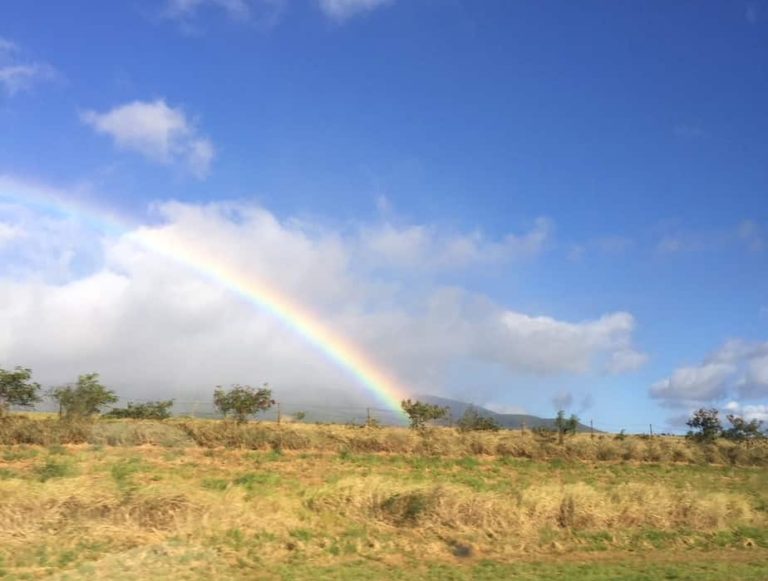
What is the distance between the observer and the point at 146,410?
52969mm

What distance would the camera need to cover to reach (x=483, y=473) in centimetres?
2816

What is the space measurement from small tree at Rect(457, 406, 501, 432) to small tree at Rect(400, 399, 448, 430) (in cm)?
303

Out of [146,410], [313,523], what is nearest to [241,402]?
[146,410]

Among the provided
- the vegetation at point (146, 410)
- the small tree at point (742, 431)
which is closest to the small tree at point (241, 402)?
the vegetation at point (146, 410)

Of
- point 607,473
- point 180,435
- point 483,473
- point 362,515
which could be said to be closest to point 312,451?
point 180,435

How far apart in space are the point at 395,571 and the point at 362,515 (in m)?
3.51

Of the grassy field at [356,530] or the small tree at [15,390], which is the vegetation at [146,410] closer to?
the small tree at [15,390]

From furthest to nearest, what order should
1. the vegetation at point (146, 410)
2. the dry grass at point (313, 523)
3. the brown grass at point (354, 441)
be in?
1. the vegetation at point (146, 410)
2. the brown grass at point (354, 441)
3. the dry grass at point (313, 523)

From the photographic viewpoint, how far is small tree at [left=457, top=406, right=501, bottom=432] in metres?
54.0

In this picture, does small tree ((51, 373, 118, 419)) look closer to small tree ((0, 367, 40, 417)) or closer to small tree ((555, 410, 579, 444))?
small tree ((0, 367, 40, 417))

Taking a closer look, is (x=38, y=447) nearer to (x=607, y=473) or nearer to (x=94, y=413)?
(x=94, y=413)

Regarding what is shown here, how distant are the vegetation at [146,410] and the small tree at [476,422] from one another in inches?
940

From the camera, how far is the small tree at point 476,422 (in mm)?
53969

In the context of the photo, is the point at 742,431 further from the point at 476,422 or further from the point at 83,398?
the point at 83,398
